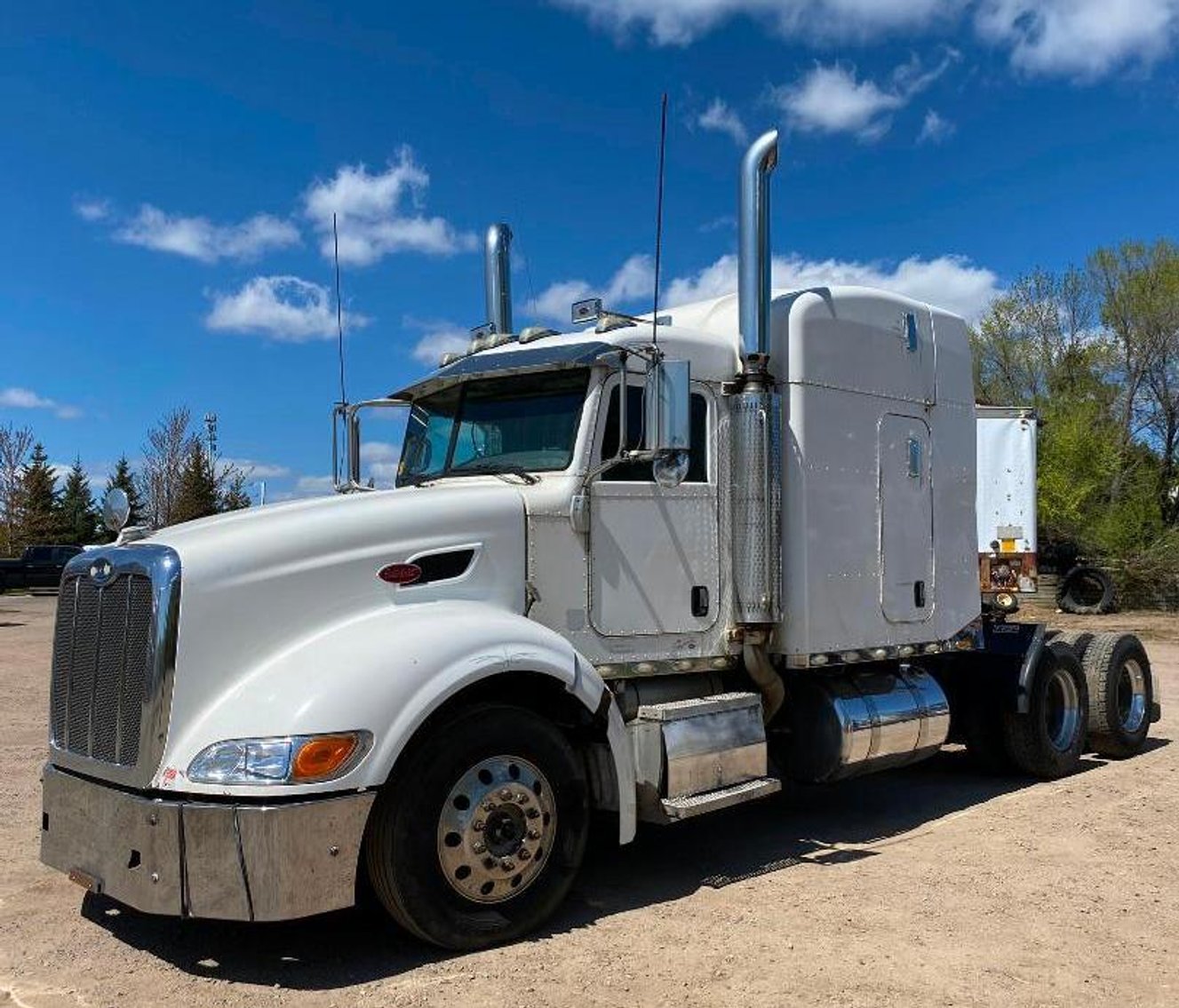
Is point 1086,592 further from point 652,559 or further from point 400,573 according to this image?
point 400,573

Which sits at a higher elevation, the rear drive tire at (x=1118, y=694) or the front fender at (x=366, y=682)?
the front fender at (x=366, y=682)

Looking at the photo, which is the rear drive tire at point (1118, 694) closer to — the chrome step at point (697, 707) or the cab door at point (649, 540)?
the chrome step at point (697, 707)

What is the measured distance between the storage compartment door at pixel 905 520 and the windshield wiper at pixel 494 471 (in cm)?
273

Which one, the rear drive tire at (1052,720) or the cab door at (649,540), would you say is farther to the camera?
the rear drive tire at (1052,720)

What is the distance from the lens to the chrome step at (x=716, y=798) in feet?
18.4

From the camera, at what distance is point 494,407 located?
248 inches

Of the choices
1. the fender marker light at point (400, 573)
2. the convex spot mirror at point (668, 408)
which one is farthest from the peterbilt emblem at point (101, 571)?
the convex spot mirror at point (668, 408)

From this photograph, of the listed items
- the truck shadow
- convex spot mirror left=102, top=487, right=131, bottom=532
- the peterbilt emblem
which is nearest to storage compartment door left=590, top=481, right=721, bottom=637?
the truck shadow

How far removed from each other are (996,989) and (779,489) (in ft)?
10.0

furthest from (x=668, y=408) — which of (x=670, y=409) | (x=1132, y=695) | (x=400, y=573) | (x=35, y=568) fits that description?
(x=35, y=568)

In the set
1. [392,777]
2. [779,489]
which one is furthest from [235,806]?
[779,489]

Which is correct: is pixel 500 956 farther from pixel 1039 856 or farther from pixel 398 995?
pixel 1039 856

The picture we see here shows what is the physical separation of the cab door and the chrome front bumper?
190 cm

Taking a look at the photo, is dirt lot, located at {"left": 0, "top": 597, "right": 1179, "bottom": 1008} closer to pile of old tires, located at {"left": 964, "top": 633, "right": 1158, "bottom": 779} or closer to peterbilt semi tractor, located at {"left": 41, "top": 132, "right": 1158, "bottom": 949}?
peterbilt semi tractor, located at {"left": 41, "top": 132, "right": 1158, "bottom": 949}
